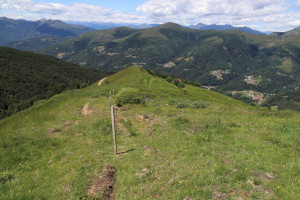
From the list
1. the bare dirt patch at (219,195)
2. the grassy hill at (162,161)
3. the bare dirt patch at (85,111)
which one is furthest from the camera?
the bare dirt patch at (85,111)

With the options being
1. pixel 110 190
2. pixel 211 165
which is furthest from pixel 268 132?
pixel 110 190

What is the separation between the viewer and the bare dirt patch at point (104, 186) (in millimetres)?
9477

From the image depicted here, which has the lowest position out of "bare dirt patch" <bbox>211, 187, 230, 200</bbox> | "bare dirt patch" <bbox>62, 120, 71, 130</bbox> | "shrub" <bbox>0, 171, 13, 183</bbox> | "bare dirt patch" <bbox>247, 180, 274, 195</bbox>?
"bare dirt patch" <bbox>62, 120, 71, 130</bbox>

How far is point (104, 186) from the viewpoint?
10.2 meters

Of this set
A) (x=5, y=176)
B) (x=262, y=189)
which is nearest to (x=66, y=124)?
(x=5, y=176)

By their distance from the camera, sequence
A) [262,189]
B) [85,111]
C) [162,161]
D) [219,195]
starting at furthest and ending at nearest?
[85,111] < [162,161] < [262,189] < [219,195]

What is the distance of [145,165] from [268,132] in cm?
1228

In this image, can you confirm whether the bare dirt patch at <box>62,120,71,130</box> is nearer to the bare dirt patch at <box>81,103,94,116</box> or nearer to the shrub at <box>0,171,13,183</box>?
the bare dirt patch at <box>81,103,94,116</box>

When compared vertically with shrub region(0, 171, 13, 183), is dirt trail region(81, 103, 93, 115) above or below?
below

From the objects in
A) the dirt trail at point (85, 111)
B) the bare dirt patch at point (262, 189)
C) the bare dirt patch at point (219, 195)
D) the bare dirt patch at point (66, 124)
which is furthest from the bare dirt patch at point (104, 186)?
the dirt trail at point (85, 111)

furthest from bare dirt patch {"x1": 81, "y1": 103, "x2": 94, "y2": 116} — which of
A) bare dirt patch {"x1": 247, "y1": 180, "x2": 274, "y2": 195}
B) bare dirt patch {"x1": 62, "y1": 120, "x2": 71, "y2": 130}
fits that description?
bare dirt patch {"x1": 247, "y1": 180, "x2": 274, "y2": 195}

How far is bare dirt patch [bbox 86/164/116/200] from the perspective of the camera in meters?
9.48

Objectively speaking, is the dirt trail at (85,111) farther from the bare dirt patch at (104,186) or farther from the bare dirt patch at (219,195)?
the bare dirt patch at (219,195)

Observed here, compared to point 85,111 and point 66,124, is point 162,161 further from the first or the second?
point 85,111
